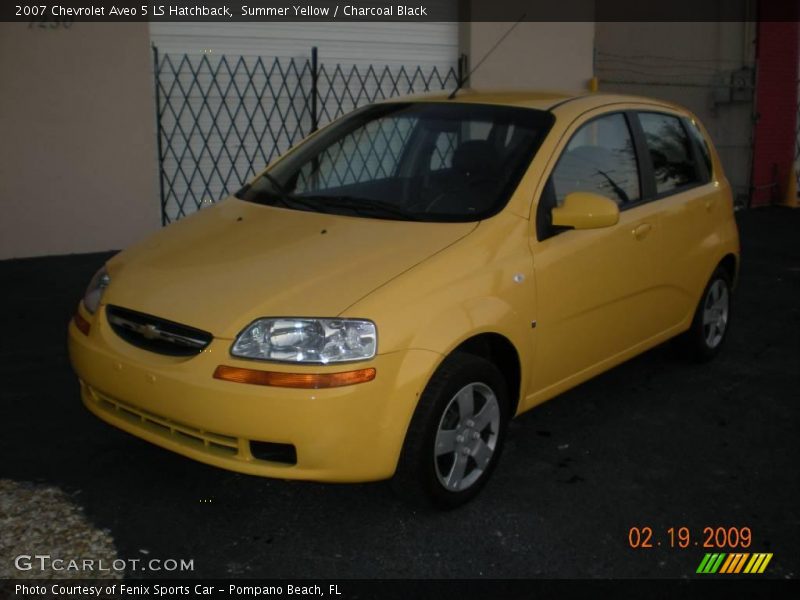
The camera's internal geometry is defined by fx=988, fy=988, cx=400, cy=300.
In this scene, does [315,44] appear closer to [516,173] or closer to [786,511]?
[516,173]

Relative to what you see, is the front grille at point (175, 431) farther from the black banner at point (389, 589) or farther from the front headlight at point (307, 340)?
the black banner at point (389, 589)

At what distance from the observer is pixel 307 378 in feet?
11.6

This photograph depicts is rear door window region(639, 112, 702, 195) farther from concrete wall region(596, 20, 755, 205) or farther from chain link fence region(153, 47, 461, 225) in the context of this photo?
concrete wall region(596, 20, 755, 205)

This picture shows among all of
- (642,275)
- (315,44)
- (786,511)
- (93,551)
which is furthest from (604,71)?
(93,551)

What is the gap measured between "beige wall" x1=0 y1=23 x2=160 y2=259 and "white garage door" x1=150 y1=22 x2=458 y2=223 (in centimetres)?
35

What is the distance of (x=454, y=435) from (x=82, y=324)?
1.67 meters

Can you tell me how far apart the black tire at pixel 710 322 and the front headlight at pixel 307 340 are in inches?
115

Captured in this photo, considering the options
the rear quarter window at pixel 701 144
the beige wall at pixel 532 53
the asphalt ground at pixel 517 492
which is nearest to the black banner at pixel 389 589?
the asphalt ground at pixel 517 492

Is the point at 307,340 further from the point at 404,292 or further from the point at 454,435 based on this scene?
the point at 454,435

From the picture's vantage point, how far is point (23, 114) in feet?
28.2

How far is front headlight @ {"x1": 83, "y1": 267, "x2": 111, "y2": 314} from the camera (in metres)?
4.25

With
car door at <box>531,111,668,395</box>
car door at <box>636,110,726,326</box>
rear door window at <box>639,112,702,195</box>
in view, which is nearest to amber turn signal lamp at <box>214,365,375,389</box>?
car door at <box>531,111,668,395</box>

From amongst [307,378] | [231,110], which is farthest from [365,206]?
[231,110]

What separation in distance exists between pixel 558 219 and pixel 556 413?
131 centimetres
